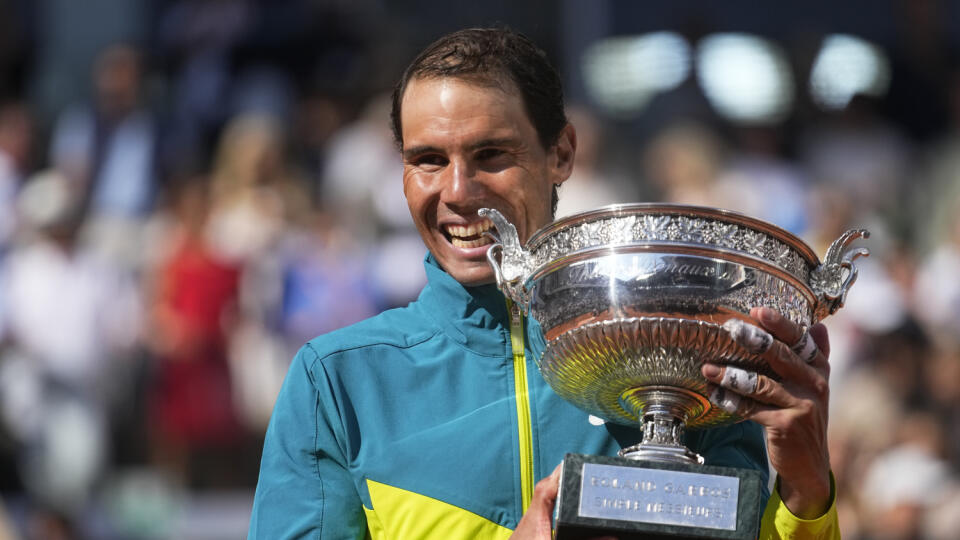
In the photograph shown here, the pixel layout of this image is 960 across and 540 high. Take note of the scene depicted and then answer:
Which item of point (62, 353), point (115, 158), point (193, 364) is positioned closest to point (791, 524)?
point (193, 364)

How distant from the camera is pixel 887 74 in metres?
8.39

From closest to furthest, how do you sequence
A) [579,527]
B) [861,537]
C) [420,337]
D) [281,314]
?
[579,527]
[420,337]
[861,537]
[281,314]

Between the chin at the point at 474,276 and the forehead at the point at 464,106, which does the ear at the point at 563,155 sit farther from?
the chin at the point at 474,276

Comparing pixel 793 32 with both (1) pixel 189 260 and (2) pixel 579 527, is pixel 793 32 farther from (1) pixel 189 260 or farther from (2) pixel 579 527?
(2) pixel 579 527

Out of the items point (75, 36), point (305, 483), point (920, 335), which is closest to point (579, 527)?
point (305, 483)

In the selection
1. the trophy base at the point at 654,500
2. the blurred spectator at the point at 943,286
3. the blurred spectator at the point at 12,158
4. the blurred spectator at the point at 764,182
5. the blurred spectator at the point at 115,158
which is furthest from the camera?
the blurred spectator at the point at 12,158

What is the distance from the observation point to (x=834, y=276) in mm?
2369

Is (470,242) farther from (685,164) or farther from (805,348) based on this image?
(685,164)

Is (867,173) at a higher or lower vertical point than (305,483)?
higher

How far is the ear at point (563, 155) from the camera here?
2746 millimetres

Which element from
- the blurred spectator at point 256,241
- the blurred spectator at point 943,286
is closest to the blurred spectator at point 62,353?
the blurred spectator at point 256,241

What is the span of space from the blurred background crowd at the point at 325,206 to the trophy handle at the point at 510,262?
4.29 metres

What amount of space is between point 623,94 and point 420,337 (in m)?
6.33

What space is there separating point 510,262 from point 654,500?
49 centimetres
